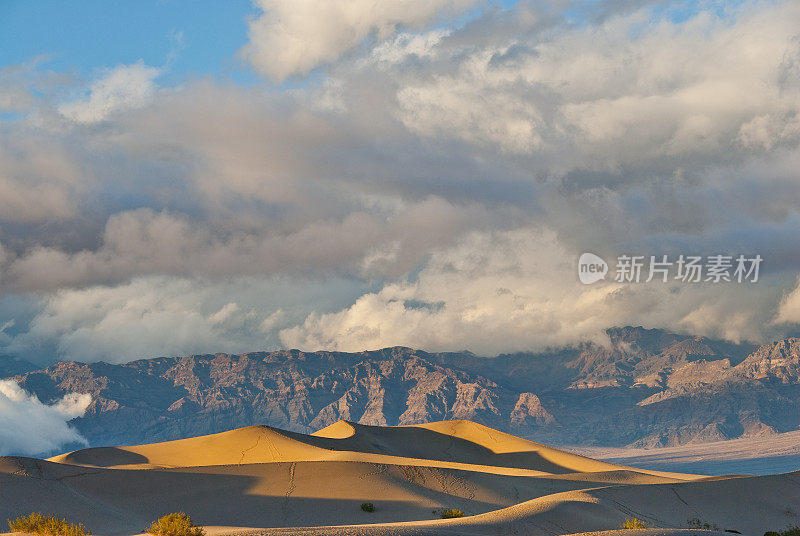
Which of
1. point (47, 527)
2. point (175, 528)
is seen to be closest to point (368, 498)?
point (47, 527)

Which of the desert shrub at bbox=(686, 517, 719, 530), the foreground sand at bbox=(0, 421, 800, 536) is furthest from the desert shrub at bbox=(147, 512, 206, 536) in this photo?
the desert shrub at bbox=(686, 517, 719, 530)

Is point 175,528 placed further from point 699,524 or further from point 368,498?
point 699,524

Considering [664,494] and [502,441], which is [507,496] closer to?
[664,494]

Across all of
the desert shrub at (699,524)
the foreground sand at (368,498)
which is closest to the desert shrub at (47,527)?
the foreground sand at (368,498)

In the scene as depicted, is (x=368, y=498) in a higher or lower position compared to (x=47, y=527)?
higher

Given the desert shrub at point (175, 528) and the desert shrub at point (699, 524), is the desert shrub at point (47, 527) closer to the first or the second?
the desert shrub at point (175, 528)

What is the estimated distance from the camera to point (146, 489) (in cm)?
7056

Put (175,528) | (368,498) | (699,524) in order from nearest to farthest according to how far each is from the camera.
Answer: (175,528) < (699,524) < (368,498)

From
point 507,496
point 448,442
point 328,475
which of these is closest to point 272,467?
point 328,475

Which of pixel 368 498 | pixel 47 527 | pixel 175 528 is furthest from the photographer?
pixel 368 498

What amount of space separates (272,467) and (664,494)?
3295 centimetres

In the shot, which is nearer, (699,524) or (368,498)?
(699,524)

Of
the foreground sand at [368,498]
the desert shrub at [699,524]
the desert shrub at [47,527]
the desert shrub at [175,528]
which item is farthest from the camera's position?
the desert shrub at [699,524]

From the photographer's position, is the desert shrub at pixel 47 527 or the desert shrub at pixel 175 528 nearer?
the desert shrub at pixel 175 528
